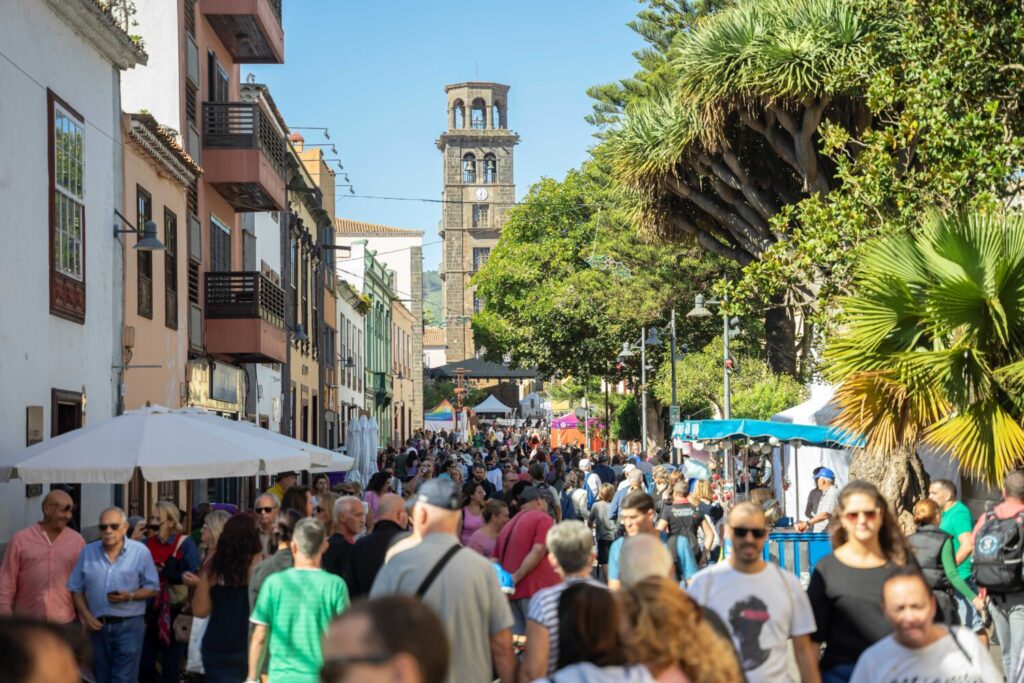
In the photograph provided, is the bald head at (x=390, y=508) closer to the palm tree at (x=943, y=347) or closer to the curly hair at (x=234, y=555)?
the curly hair at (x=234, y=555)

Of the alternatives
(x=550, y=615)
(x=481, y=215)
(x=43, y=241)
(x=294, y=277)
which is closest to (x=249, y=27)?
(x=294, y=277)

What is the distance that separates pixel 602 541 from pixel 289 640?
10.4 m

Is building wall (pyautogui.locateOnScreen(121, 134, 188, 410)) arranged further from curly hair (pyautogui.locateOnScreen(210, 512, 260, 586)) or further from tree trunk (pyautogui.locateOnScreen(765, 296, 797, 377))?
tree trunk (pyautogui.locateOnScreen(765, 296, 797, 377))

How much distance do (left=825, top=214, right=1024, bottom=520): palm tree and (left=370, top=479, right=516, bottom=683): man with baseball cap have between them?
7290 mm

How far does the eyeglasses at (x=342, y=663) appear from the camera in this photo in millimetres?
3084

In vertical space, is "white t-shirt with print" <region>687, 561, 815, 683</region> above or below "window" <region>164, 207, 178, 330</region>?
below

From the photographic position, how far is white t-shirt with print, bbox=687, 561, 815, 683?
635cm

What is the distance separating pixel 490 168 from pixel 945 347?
12381 centimetres

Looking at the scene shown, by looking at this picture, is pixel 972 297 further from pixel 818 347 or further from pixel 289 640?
pixel 818 347

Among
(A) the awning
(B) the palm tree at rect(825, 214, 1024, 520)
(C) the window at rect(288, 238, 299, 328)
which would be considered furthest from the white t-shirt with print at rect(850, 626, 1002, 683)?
(C) the window at rect(288, 238, 299, 328)

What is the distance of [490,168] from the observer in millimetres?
136500

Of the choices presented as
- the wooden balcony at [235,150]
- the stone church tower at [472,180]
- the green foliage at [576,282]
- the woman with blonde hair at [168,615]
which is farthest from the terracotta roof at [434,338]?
the woman with blonde hair at [168,615]

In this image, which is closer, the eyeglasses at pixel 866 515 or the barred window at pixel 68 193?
the eyeglasses at pixel 866 515

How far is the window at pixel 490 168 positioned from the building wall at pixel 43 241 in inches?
4634
